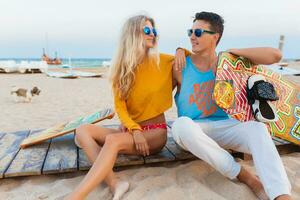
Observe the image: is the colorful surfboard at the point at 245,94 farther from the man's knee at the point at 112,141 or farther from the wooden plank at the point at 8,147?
the wooden plank at the point at 8,147

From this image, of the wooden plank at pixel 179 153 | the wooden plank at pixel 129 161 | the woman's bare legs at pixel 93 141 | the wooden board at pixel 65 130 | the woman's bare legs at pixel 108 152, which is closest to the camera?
the woman's bare legs at pixel 108 152

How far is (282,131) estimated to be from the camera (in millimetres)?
2486

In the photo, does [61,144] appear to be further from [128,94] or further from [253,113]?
[253,113]

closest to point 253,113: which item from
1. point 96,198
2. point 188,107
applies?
point 188,107

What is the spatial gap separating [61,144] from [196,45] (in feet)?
5.57

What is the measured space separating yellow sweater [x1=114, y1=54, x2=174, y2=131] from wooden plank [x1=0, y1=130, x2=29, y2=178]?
108cm

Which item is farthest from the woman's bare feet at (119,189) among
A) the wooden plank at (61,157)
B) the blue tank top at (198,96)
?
the blue tank top at (198,96)

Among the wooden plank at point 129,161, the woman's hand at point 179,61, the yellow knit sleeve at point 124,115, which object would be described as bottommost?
the wooden plank at point 129,161

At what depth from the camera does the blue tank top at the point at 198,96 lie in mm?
2369

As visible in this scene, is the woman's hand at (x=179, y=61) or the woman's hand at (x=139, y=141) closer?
the woman's hand at (x=139, y=141)

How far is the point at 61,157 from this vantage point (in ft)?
8.45

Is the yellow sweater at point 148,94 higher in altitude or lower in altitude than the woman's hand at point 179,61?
lower

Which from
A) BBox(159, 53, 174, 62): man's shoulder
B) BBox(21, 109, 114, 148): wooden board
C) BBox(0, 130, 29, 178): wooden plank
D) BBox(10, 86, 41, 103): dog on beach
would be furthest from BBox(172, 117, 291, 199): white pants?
BBox(10, 86, 41, 103): dog on beach

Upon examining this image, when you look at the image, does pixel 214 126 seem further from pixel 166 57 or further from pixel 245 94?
pixel 166 57
